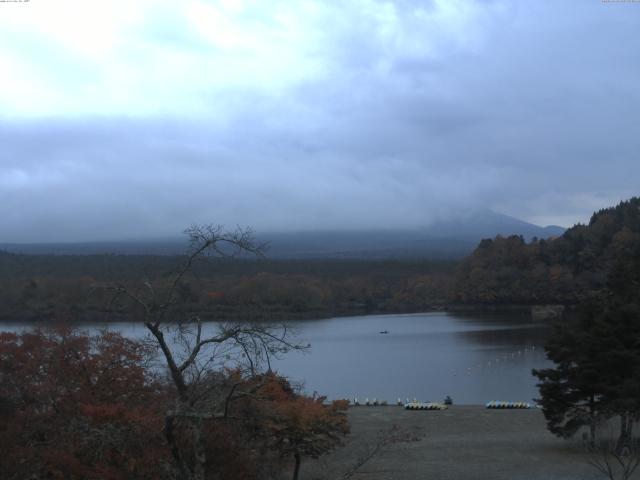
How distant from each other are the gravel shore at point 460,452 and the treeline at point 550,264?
57590 mm

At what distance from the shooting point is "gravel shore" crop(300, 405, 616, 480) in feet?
44.9

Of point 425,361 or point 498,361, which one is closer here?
point 498,361

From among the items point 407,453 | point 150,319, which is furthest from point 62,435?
point 407,453

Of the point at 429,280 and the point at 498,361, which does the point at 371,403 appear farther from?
the point at 429,280

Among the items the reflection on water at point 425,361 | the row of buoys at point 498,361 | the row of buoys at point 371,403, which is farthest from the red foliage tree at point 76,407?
the row of buoys at point 498,361

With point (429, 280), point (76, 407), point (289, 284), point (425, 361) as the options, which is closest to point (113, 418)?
point (76, 407)

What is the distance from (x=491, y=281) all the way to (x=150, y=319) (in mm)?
82968

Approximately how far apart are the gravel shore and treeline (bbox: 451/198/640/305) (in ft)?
189

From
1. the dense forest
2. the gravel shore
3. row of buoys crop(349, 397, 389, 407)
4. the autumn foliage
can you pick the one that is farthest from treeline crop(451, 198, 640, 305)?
the autumn foliage

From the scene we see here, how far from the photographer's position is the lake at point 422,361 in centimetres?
3080

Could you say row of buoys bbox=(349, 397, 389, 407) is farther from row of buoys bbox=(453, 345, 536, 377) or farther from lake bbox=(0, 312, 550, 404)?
row of buoys bbox=(453, 345, 536, 377)

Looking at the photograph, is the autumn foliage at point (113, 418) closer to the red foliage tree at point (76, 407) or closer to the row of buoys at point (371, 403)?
the red foliage tree at point (76, 407)

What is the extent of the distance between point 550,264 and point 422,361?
→ 47647 millimetres

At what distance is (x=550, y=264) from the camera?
8388 centimetres
